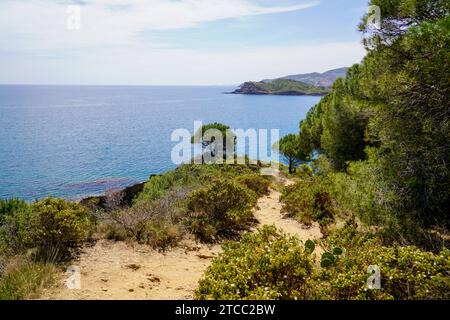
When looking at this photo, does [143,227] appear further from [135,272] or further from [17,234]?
[17,234]

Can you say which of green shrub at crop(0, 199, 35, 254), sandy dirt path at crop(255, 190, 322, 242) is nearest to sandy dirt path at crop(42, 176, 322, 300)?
green shrub at crop(0, 199, 35, 254)

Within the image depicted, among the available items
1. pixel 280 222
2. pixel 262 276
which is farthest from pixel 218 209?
pixel 262 276

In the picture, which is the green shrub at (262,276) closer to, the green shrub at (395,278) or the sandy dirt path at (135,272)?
→ the green shrub at (395,278)

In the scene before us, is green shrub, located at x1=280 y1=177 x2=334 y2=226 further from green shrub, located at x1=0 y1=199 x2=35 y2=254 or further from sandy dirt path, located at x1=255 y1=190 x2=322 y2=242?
green shrub, located at x1=0 y1=199 x2=35 y2=254

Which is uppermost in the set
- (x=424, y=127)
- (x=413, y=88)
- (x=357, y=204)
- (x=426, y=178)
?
(x=413, y=88)

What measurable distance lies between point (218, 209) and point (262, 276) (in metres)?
4.95

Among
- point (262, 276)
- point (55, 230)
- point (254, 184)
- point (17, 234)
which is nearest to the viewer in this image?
point (262, 276)

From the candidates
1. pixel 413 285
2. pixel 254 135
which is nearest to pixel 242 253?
pixel 413 285

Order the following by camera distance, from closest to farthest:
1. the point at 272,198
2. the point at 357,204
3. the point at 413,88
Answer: the point at 413,88
the point at 357,204
the point at 272,198

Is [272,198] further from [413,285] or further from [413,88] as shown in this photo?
[413,285]

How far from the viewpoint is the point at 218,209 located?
9727 mm

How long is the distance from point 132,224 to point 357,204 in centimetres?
538

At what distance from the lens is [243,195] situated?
33.8ft

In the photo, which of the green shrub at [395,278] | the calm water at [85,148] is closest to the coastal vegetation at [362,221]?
the green shrub at [395,278]
